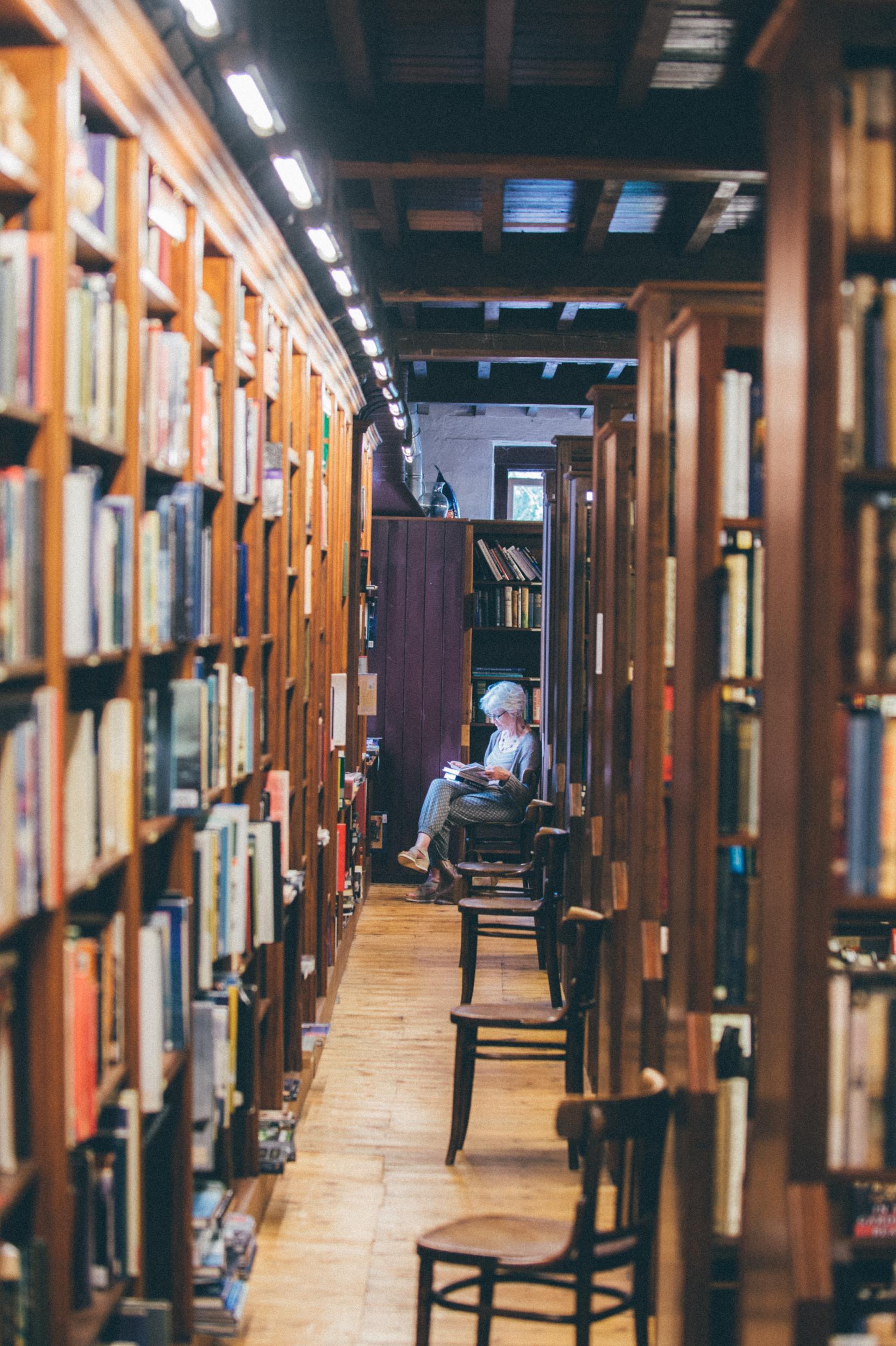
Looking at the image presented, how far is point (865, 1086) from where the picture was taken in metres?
1.84

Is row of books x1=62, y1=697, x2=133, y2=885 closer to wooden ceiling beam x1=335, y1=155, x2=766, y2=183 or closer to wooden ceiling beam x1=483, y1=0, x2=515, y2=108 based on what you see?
wooden ceiling beam x1=483, y1=0, x2=515, y2=108

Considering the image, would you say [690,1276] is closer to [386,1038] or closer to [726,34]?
[386,1038]

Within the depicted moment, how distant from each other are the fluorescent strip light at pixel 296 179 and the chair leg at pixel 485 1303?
258 cm

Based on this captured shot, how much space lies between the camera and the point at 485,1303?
244 centimetres

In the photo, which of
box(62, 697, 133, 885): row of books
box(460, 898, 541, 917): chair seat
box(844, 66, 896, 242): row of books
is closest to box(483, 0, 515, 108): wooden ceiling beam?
box(844, 66, 896, 242): row of books

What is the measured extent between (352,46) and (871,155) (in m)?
2.27

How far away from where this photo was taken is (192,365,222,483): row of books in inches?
103

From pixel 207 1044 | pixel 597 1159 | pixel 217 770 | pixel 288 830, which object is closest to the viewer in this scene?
pixel 597 1159

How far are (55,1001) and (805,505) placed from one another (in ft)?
4.22

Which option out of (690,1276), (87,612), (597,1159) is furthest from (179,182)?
(690,1276)

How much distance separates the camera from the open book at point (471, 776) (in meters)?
7.28

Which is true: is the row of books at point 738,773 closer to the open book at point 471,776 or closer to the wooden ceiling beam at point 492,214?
the wooden ceiling beam at point 492,214

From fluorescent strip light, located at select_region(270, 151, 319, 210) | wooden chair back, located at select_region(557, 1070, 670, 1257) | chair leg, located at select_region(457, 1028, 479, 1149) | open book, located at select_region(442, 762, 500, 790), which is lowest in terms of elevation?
chair leg, located at select_region(457, 1028, 479, 1149)

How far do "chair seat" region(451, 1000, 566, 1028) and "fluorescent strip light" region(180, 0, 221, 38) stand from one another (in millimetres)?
2838
